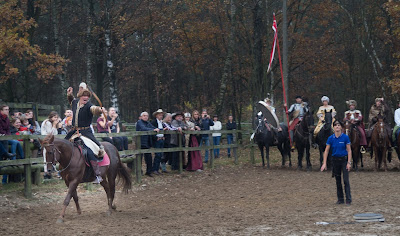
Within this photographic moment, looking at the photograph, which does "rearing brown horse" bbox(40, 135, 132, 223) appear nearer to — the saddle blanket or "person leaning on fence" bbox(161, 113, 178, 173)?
the saddle blanket

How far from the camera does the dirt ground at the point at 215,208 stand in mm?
8578

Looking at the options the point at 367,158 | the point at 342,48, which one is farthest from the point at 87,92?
the point at 342,48

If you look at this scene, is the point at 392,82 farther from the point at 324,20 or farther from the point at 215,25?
the point at 215,25

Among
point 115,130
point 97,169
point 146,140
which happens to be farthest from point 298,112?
point 97,169

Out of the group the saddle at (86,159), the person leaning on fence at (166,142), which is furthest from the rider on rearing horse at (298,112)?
the saddle at (86,159)

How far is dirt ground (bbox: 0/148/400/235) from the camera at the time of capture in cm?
858

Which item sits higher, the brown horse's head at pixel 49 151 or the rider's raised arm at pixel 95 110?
the rider's raised arm at pixel 95 110

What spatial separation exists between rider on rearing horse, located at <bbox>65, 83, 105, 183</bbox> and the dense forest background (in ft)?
41.2

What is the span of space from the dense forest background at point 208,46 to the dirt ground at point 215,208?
10.5m

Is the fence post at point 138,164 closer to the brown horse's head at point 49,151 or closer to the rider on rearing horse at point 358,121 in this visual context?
the brown horse's head at point 49,151

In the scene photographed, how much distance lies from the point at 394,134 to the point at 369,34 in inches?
601

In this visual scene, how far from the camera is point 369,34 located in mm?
31969

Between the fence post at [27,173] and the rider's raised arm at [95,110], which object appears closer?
the rider's raised arm at [95,110]

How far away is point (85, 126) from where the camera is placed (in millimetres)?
10438
